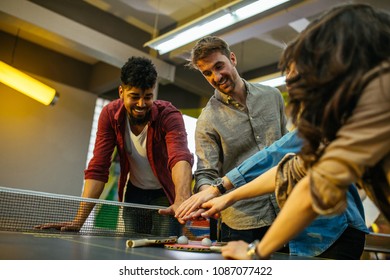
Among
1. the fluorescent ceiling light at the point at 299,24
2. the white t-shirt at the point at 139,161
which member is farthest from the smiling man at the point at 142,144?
the fluorescent ceiling light at the point at 299,24

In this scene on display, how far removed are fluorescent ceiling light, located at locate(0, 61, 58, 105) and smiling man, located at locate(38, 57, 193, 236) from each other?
9.43 ft

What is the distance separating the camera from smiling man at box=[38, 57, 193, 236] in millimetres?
2594

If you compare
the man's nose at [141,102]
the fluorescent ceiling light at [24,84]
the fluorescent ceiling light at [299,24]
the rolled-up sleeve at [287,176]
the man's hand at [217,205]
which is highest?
the fluorescent ceiling light at [299,24]

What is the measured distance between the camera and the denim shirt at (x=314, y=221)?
160cm

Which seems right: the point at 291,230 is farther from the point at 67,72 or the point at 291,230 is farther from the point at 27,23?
the point at 67,72

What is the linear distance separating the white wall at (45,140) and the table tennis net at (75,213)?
4966mm

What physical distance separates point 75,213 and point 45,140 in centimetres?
518

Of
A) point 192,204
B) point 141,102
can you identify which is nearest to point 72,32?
point 141,102

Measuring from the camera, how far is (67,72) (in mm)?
7391

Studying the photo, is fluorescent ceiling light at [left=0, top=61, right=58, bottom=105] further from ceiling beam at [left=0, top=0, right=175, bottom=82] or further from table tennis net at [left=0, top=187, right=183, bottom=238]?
table tennis net at [left=0, top=187, right=183, bottom=238]

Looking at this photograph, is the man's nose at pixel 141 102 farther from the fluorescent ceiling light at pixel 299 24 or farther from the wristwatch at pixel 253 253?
the fluorescent ceiling light at pixel 299 24

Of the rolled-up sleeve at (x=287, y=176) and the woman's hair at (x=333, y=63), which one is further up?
the woman's hair at (x=333, y=63)
